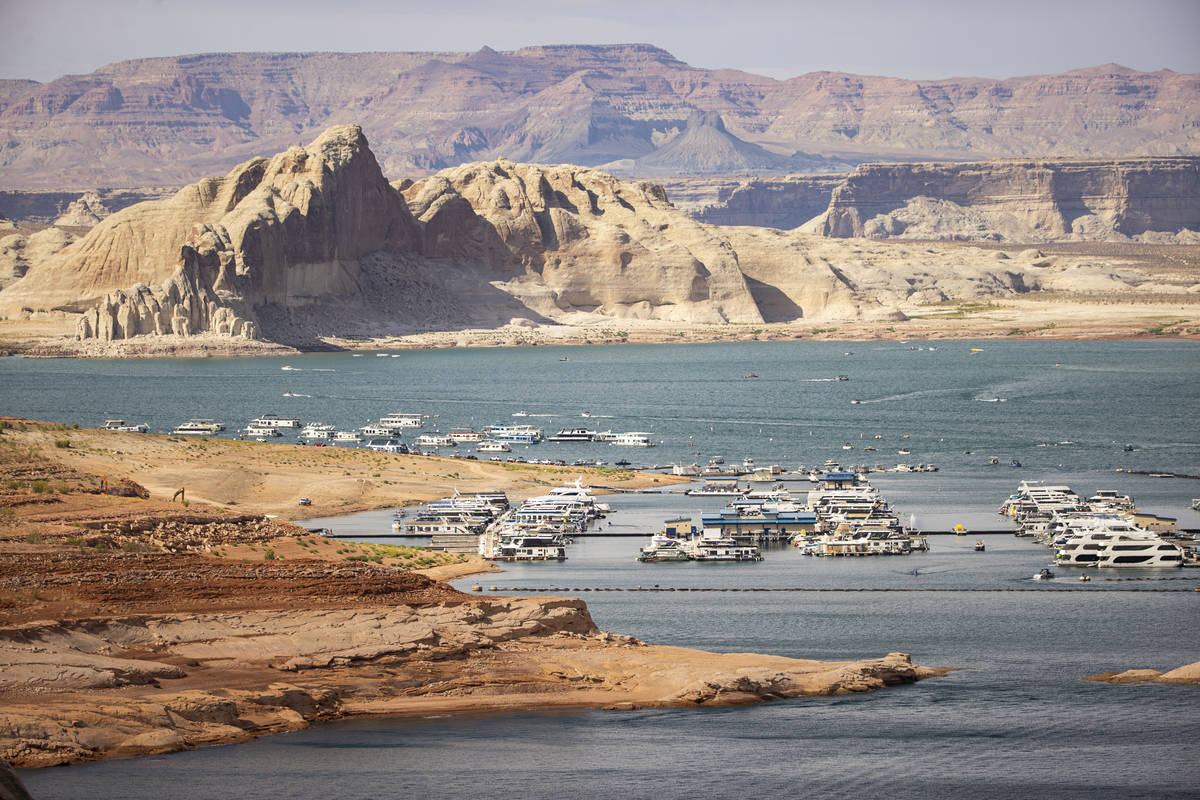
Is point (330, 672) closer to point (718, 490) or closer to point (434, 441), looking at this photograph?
point (718, 490)

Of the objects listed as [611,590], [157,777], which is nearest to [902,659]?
[611,590]

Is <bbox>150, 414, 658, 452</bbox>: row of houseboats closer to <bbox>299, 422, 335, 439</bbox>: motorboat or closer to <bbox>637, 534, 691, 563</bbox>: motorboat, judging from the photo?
<bbox>299, 422, 335, 439</bbox>: motorboat

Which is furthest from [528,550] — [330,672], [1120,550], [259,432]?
[259,432]

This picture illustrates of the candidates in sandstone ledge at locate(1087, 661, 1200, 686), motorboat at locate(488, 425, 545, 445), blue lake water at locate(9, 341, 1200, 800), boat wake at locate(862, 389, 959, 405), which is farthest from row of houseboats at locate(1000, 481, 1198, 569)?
boat wake at locate(862, 389, 959, 405)

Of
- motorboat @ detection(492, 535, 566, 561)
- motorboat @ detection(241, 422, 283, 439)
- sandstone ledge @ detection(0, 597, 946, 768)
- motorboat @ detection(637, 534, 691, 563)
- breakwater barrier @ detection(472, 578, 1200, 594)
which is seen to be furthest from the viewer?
motorboat @ detection(241, 422, 283, 439)

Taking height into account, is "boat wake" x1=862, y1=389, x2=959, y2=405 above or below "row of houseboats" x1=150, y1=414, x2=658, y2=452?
above

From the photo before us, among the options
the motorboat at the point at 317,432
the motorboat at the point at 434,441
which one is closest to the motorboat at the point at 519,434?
the motorboat at the point at 434,441
